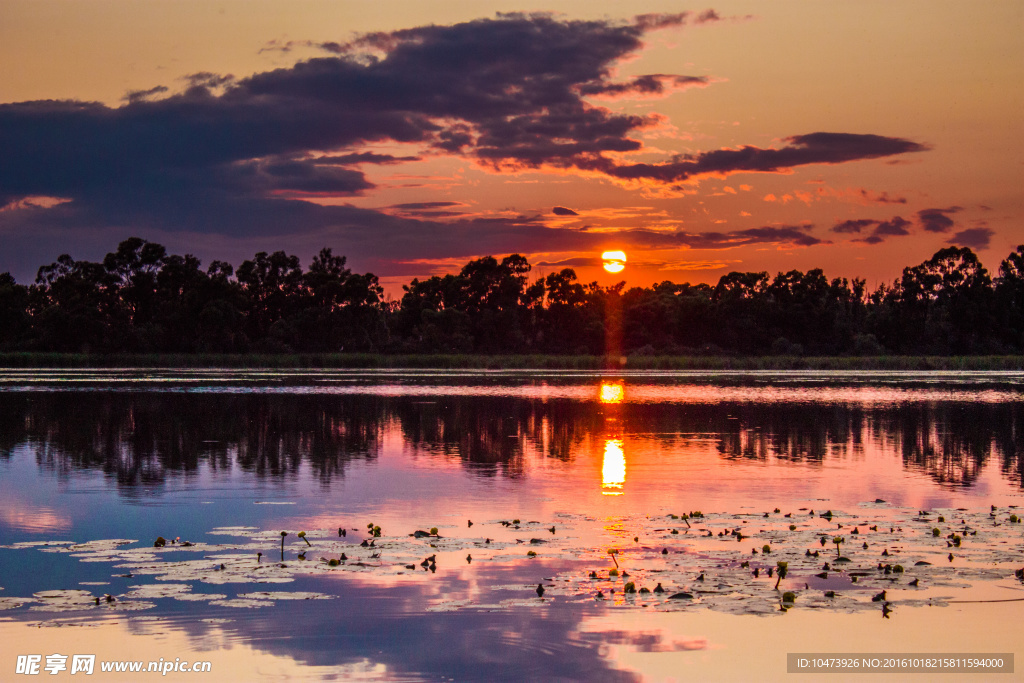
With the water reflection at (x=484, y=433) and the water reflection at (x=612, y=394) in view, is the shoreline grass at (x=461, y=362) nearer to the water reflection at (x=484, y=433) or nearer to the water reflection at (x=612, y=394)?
the water reflection at (x=612, y=394)

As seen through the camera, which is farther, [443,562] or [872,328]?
[872,328]

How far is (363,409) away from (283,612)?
1074 inches

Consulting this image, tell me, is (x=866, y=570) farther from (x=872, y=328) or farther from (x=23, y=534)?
(x=872, y=328)

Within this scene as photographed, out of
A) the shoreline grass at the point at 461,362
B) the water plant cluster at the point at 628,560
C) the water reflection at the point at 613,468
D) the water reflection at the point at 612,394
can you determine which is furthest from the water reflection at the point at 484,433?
the shoreline grass at the point at 461,362

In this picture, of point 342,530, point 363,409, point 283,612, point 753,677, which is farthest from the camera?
point 363,409

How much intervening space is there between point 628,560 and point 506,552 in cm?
151

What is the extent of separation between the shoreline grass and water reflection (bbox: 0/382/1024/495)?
159 feet

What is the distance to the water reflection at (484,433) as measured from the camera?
20.5 meters

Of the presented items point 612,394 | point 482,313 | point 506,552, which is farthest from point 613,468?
point 482,313

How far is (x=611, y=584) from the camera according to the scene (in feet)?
32.9

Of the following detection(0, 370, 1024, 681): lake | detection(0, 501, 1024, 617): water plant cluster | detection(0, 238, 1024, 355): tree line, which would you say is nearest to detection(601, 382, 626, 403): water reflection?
detection(0, 370, 1024, 681): lake

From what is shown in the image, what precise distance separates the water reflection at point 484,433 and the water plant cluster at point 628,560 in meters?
4.42

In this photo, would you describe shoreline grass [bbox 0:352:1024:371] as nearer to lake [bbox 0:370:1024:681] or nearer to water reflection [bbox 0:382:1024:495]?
water reflection [bbox 0:382:1024:495]

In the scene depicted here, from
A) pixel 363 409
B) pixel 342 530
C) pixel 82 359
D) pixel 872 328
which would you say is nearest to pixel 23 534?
pixel 342 530
